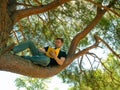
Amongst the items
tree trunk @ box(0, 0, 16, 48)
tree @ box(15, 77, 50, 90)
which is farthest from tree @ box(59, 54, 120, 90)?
tree trunk @ box(0, 0, 16, 48)

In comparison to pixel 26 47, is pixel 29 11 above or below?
above

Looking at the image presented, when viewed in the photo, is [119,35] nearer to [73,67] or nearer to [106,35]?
[106,35]

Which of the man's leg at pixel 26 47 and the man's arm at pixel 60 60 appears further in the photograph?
the man's arm at pixel 60 60

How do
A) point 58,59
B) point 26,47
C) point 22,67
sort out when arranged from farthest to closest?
point 58,59 < point 26,47 < point 22,67

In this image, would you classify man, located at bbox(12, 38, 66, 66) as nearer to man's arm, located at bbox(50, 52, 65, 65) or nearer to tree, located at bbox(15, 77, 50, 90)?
man's arm, located at bbox(50, 52, 65, 65)

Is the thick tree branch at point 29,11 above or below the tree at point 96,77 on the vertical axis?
above

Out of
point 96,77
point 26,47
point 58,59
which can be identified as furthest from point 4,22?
point 96,77

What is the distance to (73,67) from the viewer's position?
15.7 feet

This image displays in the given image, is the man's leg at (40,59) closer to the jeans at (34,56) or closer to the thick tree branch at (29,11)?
the jeans at (34,56)

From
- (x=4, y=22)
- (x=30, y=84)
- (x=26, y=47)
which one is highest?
(x=4, y=22)

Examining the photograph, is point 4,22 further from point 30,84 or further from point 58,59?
point 30,84

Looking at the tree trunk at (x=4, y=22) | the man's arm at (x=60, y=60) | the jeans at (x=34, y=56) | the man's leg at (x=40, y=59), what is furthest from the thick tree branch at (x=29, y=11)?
the man's arm at (x=60, y=60)

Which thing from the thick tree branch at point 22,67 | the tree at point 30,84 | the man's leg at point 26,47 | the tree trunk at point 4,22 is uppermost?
the tree trunk at point 4,22

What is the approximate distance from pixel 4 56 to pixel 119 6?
181cm
